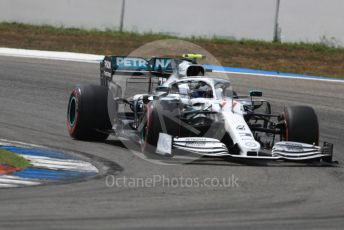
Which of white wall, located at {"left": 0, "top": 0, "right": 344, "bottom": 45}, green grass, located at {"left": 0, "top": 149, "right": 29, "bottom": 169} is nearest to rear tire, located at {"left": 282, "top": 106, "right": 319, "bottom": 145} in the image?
green grass, located at {"left": 0, "top": 149, "right": 29, "bottom": 169}

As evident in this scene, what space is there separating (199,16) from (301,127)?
17060mm

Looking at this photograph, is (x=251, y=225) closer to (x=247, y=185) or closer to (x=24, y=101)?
(x=247, y=185)

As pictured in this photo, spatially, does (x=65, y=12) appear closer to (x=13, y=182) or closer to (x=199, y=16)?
(x=199, y=16)

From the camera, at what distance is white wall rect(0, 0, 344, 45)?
91.4 ft

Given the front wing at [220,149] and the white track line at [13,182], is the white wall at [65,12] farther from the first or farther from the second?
the white track line at [13,182]

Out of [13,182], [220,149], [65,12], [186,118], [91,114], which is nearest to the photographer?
[13,182]

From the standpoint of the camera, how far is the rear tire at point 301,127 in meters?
12.5

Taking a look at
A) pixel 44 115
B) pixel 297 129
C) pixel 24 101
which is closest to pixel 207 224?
pixel 297 129

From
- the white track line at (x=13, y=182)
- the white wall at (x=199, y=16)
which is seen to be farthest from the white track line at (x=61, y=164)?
the white wall at (x=199, y=16)

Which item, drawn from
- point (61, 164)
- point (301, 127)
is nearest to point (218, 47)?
point (301, 127)

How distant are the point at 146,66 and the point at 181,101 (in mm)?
1899

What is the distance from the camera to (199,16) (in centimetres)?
2919

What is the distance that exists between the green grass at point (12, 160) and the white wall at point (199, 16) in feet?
57.8

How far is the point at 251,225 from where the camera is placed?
311 inches
